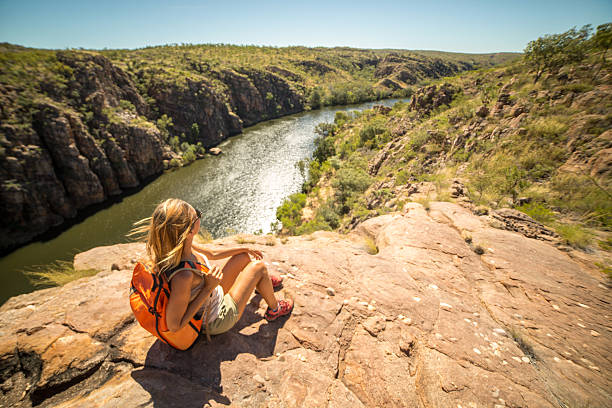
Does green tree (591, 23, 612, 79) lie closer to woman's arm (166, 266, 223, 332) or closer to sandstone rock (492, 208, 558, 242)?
sandstone rock (492, 208, 558, 242)

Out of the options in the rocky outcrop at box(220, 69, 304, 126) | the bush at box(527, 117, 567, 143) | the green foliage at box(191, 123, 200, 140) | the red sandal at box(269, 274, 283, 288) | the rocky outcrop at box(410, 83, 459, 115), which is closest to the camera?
the red sandal at box(269, 274, 283, 288)

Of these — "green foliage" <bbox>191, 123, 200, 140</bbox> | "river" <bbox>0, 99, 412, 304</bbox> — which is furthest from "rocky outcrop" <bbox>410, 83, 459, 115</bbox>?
"green foliage" <bbox>191, 123, 200, 140</bbox>

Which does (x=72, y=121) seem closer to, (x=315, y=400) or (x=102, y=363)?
(x=102, y=363)

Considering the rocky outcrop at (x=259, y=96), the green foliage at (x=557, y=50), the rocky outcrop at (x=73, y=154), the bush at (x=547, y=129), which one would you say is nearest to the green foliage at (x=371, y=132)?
the green foliage at (x=557, y=50)

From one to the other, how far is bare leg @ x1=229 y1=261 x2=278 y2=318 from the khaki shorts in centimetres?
7

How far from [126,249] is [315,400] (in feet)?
20.7

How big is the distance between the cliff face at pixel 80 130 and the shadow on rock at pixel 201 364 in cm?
3305

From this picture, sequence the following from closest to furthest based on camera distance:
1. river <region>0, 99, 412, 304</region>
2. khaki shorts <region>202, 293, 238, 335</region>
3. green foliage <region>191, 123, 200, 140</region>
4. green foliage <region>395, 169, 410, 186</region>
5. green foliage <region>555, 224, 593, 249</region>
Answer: khaki shorts <region>202, 293, 238, 335</region> < green foliage <region>555, 224, 593, 249</region> < green foliage <region>395, 169, 410, 186</region> < river <region>0, 99, 412, 304</region> < green foliage <region>191, 123, 200, 140</region>

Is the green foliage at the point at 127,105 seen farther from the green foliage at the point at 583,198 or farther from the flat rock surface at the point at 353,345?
the green foliage at the point at 583,198

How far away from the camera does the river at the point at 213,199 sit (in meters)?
22.0

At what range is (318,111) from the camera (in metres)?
85.4

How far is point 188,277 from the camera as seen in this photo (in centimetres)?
228

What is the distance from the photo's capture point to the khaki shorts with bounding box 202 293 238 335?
276 centimetres

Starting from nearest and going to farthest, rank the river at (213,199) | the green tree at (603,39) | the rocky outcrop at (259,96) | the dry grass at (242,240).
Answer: the dry grass at (242,240) < the green tree at (603,39) < the river at (213,199) < the rocky outcrop at (259,96)
